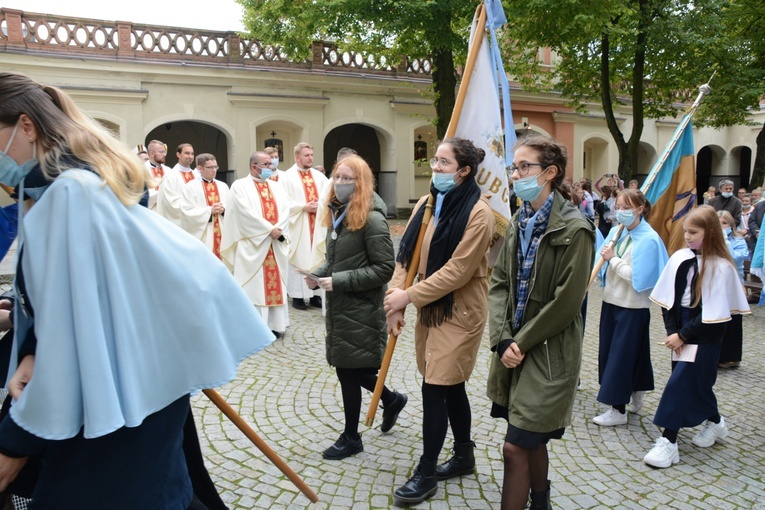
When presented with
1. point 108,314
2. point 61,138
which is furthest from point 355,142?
point 108,314

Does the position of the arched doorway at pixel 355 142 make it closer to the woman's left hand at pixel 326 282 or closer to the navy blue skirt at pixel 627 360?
the navy blue skirt at pixel 627 360

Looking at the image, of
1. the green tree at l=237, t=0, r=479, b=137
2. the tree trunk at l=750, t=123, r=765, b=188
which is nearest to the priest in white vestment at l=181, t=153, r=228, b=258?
the green tree at l=237, t=0, r=479, b=137

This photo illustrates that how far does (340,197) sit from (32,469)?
2.36m

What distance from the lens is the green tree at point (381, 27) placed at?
14.3m

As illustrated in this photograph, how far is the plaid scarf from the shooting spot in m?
2.93

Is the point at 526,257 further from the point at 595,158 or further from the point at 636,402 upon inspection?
the point at 595,158

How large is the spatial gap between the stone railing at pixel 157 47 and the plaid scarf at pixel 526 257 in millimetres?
15855

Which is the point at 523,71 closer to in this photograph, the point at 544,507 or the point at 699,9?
the point at 699,9

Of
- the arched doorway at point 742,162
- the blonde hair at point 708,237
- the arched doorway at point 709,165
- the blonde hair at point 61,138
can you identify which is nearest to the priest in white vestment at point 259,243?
the blonde hair at point 708,237

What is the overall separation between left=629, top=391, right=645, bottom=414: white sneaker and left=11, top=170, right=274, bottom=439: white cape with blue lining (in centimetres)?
389

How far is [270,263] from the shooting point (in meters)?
7.56

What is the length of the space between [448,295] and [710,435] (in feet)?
7.76

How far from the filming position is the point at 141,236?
1.73 m

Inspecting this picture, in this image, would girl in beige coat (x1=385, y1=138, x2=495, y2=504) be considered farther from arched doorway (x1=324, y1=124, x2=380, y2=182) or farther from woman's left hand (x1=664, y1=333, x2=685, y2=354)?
arched doorway (x1=324, y1=124, x2=380, y2=182)
